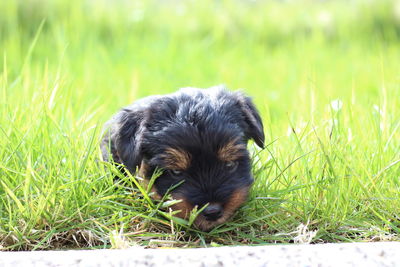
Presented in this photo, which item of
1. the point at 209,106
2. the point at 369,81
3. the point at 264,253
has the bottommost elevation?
the point at 369,81

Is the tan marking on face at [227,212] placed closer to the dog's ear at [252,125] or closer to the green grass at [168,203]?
the green grass at [168,203]

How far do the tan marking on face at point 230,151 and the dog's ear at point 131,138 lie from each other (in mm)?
546

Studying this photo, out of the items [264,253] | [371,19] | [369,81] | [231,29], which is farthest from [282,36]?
[264,253]

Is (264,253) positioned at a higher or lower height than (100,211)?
higher

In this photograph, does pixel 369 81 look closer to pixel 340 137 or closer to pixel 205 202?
pixel 340 137

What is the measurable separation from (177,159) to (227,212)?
0.45 metres

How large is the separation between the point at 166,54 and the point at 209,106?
531 cm

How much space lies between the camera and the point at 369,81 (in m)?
8.87

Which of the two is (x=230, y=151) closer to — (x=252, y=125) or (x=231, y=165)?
(x=231, y=165)

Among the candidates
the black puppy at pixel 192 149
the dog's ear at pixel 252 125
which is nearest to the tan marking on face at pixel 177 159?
the black puppy at pixel 192 149

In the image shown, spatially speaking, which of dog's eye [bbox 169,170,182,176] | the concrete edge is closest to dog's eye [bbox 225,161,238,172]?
dog's eye [bbox 169,170,182,176]

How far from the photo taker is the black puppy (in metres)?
3.87

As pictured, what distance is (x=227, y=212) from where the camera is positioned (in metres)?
3.87

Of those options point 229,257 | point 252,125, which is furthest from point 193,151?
point 229,257
